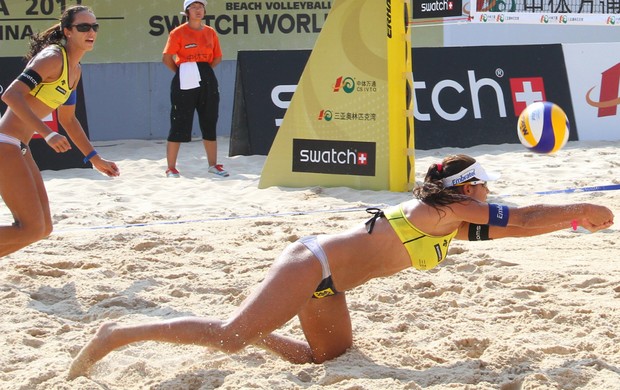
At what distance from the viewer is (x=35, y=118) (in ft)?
16.2

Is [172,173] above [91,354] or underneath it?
above

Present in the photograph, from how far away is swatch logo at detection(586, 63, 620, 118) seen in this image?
10.9m

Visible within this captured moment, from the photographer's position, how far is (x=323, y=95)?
855cm

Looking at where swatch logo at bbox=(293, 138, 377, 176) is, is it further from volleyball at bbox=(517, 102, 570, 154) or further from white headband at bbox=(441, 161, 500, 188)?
white headband at bbox=(441, 161, 500, 188)

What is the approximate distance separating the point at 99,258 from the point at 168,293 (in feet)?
3.06

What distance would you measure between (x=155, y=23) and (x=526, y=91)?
5.24 metres

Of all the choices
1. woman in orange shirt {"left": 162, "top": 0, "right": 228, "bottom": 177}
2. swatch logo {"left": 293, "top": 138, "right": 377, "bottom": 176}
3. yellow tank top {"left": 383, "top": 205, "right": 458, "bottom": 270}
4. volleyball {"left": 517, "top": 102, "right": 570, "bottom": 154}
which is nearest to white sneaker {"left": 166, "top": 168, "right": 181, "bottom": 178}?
woman in orange shirt {"left": 162, "top": 0, "right": 228, "bottom": 177}

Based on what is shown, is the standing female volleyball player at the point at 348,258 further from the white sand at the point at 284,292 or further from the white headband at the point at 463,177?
the white sand at the point at 284,292

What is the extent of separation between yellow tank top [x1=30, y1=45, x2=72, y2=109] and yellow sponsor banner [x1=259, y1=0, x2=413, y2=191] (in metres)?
3.60

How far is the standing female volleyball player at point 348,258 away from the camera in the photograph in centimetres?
381

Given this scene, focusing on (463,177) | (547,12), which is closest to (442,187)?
(463,177)

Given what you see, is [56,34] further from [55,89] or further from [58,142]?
[58,142]

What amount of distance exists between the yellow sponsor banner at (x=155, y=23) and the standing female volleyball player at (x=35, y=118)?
24.3 ft

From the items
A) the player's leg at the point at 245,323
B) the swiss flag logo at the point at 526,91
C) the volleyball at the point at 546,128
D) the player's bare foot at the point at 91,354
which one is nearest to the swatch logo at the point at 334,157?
the volleyball at the point at 546,128
